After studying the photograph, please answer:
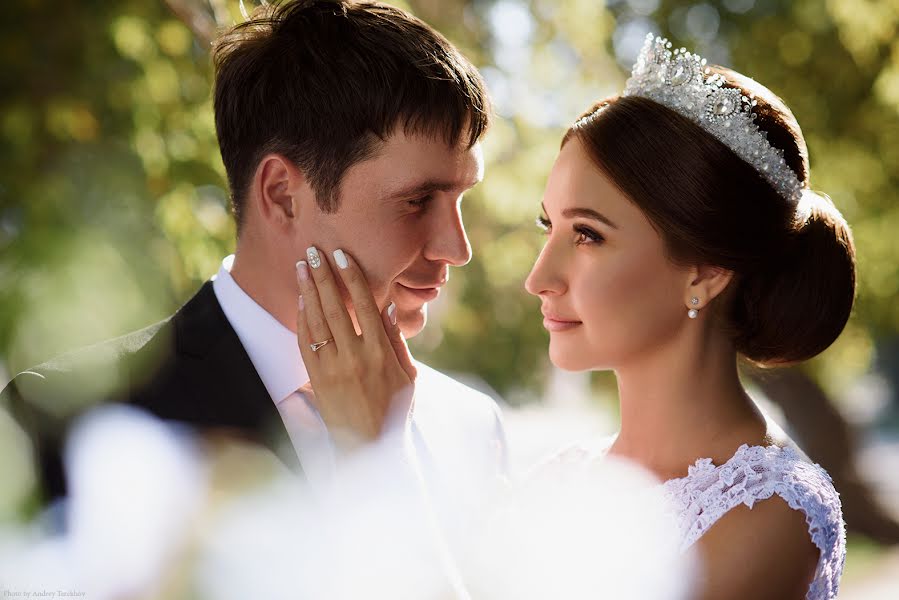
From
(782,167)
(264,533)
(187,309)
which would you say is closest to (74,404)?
(187,309)

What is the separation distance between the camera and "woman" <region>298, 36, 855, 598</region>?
2.29 metres

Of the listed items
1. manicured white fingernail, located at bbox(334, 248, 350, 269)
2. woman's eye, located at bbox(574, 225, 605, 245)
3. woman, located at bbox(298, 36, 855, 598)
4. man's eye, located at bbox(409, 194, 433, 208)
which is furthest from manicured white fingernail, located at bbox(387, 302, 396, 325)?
woman's eye, located at bbox(574, 225, 605, 245)

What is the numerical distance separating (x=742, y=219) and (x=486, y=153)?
7.22ft

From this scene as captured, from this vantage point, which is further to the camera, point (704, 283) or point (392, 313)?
point (704, 283)

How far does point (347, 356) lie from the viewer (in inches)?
85.0

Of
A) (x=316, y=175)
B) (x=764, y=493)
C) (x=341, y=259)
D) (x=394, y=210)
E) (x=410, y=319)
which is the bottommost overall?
(x=764, y=493)

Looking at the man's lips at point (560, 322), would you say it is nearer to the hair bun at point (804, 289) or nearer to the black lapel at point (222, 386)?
the hair bun at point (804, 289)

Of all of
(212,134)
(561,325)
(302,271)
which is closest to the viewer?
(302,271)

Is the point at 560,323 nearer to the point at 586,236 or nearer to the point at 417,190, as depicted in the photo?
the point at 586,236

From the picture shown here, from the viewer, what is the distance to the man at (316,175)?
229cm

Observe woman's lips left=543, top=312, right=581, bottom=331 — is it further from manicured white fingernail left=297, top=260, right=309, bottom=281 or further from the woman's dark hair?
manicured white fingernail left=297, top=260, right=309, bottom=281

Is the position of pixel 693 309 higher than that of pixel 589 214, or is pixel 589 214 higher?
pixel 589 214

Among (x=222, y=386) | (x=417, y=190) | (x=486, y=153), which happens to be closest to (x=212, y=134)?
(x=486, y=153)

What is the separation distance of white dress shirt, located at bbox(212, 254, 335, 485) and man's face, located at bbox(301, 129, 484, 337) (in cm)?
24
